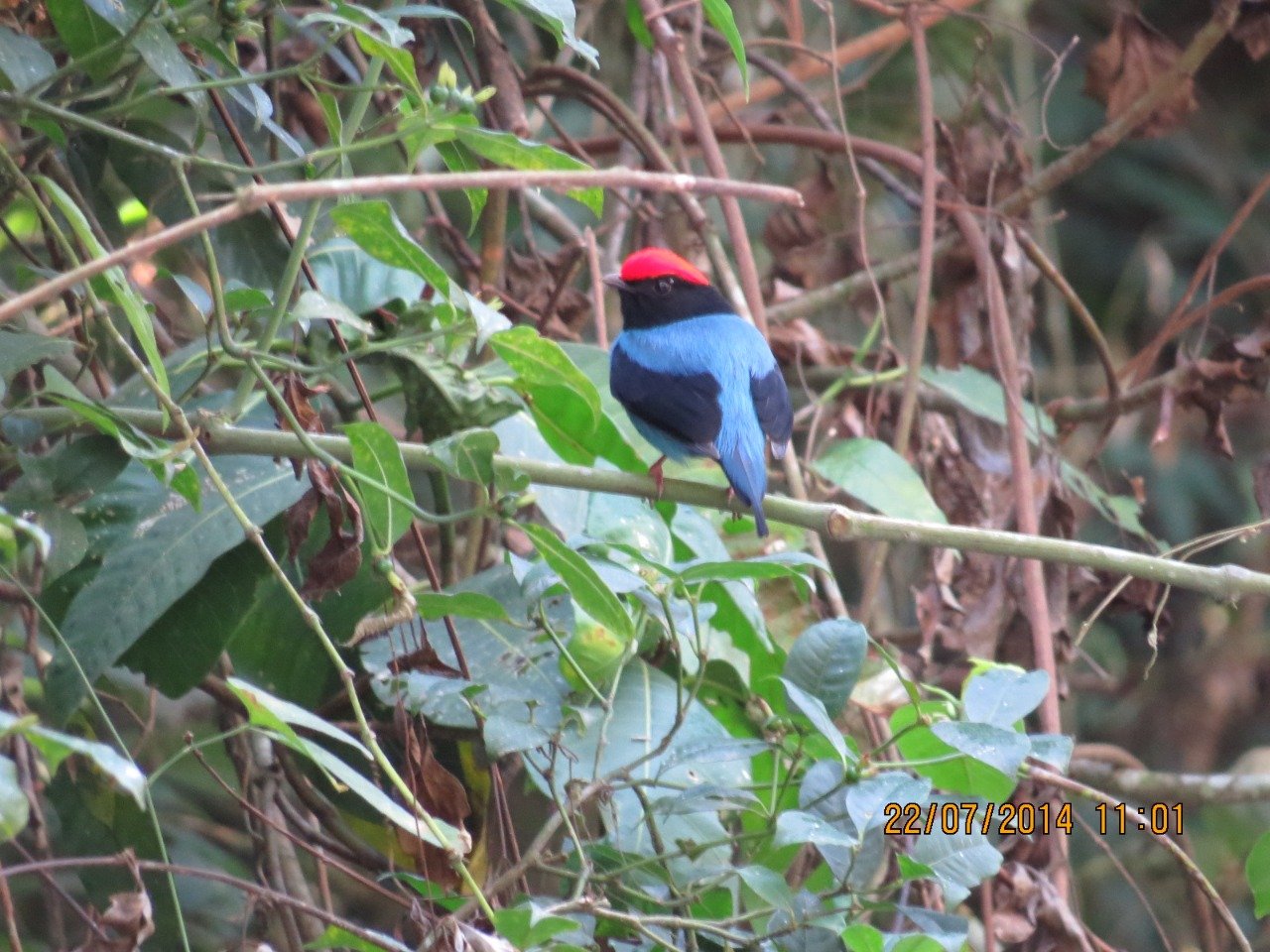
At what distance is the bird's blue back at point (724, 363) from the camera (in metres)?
3.00

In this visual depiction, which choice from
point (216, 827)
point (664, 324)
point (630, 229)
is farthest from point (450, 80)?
point (216, 827)

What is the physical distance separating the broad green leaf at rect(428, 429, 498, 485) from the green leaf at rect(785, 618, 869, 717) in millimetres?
617

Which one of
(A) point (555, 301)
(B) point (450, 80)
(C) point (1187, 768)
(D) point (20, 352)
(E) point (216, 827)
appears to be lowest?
(C) point (1187, 768)

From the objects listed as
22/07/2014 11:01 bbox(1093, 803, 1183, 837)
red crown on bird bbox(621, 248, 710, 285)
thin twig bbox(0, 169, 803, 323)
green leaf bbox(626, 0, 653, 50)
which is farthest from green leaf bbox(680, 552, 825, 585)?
green leaf bbox(626, 0, 653, 50)

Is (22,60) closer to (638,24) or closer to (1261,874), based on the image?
(638,24)

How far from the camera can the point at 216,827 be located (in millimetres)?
4930

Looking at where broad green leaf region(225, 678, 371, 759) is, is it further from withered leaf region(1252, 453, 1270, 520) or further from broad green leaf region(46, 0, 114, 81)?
withered leaf region(1252, 453, 1270, 520)

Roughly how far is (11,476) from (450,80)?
5.64ft

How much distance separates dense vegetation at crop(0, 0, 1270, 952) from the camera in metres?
2.16

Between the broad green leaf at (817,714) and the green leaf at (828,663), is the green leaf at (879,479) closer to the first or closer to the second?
the green leaf at (828,663)

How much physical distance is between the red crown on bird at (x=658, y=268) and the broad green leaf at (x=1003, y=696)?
1.64m

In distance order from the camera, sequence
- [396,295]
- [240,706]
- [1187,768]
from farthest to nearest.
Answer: [1187,768], [240,706], [396,295]

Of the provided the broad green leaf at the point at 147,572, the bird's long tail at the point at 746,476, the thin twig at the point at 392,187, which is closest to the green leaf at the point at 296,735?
the thin twig at the point at 392,187

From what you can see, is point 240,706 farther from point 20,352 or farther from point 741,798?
point 741,798
